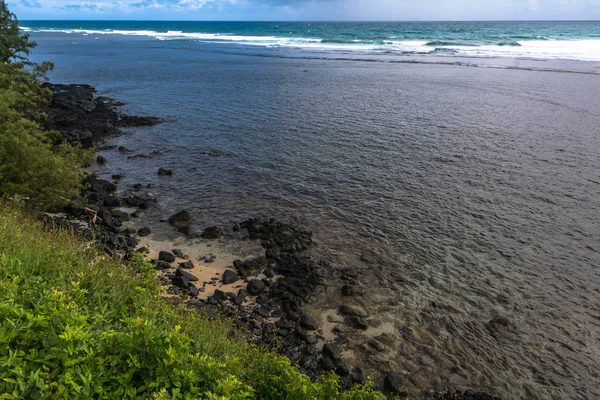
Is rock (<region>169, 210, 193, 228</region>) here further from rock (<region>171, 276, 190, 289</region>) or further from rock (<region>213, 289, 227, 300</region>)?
rock (<region>213, 289, 227, 300</region>)

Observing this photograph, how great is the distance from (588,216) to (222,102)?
34522mm

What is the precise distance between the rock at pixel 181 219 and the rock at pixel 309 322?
7.94 m

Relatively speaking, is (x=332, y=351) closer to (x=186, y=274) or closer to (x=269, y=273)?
(x=269, y=273)

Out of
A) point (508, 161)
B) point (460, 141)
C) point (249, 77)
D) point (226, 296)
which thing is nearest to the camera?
point (226, 296)

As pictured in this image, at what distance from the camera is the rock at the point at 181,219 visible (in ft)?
56.0

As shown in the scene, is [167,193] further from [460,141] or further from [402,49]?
[402,49]

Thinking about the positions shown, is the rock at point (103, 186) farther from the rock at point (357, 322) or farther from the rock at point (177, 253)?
the rock at point (357, 322)

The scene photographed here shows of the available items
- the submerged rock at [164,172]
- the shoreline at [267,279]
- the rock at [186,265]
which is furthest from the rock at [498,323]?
the submerged rock at [164,172]

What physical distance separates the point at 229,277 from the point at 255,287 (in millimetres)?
1155

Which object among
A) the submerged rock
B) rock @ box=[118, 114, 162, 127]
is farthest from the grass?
rock @ box=[118, 114, 162, 127]

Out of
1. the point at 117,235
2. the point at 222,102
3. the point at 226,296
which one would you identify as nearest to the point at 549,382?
the point at 226,296

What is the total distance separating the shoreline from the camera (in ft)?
35.3

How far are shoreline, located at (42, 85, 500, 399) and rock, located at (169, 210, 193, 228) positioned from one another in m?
0.20

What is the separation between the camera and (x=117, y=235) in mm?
15477
